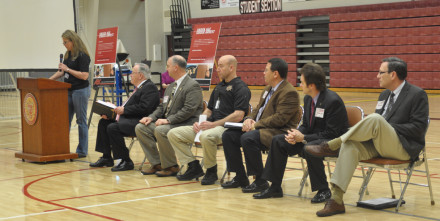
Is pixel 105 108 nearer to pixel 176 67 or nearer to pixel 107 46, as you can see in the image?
pixel 176 67

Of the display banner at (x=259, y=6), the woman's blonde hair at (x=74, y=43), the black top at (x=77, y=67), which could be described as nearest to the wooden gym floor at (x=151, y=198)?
the black top at (x=77, y=67)

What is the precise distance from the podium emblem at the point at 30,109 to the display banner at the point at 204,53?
2490mm

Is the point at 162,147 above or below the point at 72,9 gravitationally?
below

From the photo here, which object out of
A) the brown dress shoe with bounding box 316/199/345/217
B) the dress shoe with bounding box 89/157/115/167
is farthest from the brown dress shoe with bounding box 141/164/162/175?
the brown dress shoe with bounding box 316/199/345/217

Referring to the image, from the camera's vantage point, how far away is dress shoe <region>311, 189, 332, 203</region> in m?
4.79

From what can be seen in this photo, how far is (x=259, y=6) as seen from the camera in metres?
19.4

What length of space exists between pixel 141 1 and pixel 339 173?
21.1m

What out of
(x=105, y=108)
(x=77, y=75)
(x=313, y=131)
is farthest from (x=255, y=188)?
(x=77, y=75)

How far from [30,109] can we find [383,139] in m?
4.46

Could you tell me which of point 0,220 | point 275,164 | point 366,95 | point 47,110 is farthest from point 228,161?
point 366,95

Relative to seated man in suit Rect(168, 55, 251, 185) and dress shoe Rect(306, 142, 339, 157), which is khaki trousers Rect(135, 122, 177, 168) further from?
dress shoe Rect(306, 142, 339, 157)

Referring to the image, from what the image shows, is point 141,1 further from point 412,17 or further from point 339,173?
point 339,173

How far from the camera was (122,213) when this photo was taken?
180 inches

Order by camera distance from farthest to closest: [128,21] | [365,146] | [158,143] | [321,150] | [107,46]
→ 1. [128,21]
2. [107,46]
3. [158,143]
4. [321,150]
5. [365,146]
